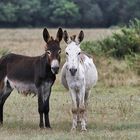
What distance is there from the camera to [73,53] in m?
11.9

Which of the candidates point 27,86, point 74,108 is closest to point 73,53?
point 74,108

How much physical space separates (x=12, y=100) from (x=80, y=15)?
62.1m

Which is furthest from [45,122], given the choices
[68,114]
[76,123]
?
[68,114]

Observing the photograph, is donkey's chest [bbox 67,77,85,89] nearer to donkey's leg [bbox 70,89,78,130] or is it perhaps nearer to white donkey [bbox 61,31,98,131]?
white donkey [bbox 61,31,98,131]

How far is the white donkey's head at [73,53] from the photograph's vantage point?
38.4ft

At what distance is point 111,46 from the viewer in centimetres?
2778

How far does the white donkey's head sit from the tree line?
205 ft

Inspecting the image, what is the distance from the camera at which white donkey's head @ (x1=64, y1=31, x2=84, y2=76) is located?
11711 mm

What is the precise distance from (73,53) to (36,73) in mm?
1120

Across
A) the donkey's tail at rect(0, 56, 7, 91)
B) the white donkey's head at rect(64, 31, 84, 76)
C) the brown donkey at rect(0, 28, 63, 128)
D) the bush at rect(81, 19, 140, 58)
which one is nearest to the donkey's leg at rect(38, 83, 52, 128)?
the brown donkey at rect(0, 28, 63, 128)

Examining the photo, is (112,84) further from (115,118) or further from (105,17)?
(105,17)

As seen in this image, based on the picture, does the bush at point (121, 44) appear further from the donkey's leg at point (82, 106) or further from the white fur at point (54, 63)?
the white fur at point (54, 63)

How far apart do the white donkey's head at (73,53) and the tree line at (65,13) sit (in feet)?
205

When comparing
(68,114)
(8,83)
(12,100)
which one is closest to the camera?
(8,83)
